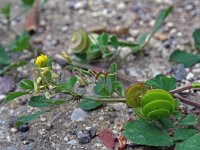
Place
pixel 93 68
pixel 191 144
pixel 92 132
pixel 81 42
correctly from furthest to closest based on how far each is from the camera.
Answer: pixel 81 42 < pixel 93 68 < pixel 92 132 < pixel 191 144

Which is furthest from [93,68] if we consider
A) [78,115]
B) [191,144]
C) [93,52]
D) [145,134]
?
[191,144]

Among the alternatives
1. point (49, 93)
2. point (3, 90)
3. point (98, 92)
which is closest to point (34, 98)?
point (49, 93)

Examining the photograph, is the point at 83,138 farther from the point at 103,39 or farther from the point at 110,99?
the point at 103,39

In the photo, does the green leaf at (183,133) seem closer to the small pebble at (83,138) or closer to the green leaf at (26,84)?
the small pebble at (83,138)

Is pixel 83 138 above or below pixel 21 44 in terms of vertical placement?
below

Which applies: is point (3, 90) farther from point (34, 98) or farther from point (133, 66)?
point (133, 66)

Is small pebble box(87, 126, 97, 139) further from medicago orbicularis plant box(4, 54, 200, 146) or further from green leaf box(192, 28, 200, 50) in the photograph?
green leaf box(192, 28, 200, 50)

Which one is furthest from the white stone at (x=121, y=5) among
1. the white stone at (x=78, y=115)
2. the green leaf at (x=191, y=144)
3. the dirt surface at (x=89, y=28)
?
the green leaf at (x=191, y=144)
